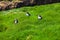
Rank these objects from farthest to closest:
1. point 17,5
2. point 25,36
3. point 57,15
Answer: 1. point 17,5
2. point 57,15
3. point 25,36

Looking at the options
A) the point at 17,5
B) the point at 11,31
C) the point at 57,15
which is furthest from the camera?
the point at 17,5

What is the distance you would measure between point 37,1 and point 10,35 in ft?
75.4

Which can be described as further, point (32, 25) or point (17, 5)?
point (17, 5)

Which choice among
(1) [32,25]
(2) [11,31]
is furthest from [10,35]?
(1) [32,25]

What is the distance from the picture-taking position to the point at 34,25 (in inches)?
1625

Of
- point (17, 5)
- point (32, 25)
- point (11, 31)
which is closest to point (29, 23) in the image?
point (32, 25)

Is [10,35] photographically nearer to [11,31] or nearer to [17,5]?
[11,31]

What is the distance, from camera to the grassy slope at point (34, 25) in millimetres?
36491

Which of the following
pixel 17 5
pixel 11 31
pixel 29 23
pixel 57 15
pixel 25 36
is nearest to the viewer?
pixel 25 36

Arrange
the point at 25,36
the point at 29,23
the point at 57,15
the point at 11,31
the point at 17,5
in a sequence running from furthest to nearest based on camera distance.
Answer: the point at 17,5, the point at 57,15, the point at 29,23, the point at 11,31, the point at 25,36

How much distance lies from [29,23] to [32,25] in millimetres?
1670

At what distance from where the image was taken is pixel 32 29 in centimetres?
3909

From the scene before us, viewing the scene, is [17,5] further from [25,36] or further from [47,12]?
[25,36]

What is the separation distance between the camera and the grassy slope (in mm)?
36491
